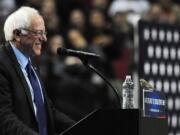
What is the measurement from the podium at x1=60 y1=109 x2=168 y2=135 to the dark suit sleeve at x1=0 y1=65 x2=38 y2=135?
31 centimetres

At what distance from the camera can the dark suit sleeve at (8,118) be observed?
20.2 ft

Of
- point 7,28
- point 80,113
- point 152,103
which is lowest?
point 80,113

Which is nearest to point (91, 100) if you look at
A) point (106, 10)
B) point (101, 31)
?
point (101, 31)

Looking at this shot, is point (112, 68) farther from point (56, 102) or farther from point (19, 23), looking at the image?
point (19, 23)

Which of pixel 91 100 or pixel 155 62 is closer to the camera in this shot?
pixel 155 62

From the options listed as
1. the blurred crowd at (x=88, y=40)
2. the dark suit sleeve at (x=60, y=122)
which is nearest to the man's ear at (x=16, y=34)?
the dark suit sleeve at (x=60, y=122)

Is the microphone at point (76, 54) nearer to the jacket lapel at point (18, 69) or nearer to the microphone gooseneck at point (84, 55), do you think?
the microphone gooseneck at point (84, 55)

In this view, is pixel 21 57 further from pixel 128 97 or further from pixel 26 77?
pixel 128 97

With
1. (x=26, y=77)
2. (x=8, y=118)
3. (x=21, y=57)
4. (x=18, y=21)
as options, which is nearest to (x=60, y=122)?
(x=26, y=77)

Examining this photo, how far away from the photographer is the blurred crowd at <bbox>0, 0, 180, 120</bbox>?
12391 mm

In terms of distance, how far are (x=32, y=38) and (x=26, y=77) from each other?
31cm

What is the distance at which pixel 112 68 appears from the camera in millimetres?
14008

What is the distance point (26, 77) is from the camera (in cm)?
664

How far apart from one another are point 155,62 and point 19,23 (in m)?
3.07
